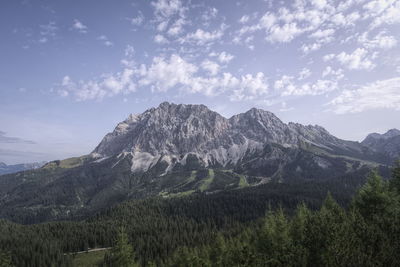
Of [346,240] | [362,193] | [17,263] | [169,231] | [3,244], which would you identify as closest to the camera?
[346,240]

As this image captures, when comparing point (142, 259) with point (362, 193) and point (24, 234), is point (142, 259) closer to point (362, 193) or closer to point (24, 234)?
point (24, 234)

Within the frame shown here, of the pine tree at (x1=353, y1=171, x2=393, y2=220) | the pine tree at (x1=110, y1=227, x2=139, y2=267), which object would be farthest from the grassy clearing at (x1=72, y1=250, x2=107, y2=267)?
the pine tree at (x1=353, y1=171, x2=393, y2=220)

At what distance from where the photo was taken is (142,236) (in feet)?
572

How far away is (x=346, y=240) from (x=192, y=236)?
15172 cm

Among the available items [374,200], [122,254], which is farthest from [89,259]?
[374,200]

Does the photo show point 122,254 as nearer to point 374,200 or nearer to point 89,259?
point 374,200

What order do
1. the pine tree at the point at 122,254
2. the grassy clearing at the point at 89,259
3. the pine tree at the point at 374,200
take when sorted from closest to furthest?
1. the pine tree at the point at 374,200
2. the pine tree at the point at 122,254
3. the grassy clearing at the point at 89,259

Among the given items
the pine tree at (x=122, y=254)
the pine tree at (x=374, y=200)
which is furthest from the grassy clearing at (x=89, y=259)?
the pine tree at (x=374, y=200)

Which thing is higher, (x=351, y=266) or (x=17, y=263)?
(x=351, y=266)

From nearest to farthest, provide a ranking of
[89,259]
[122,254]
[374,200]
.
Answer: [374,200] < [122,254] < [89,259]

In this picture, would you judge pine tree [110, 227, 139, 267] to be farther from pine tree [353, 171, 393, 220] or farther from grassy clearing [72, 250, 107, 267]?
grassy clearing [72, 250, 107, 267]

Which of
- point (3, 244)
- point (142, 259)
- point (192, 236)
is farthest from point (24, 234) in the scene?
point (192, 236)

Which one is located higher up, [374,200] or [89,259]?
[374,200]

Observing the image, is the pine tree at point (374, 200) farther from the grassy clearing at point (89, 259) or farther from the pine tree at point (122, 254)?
the grassy clearing at point (89, 259)
